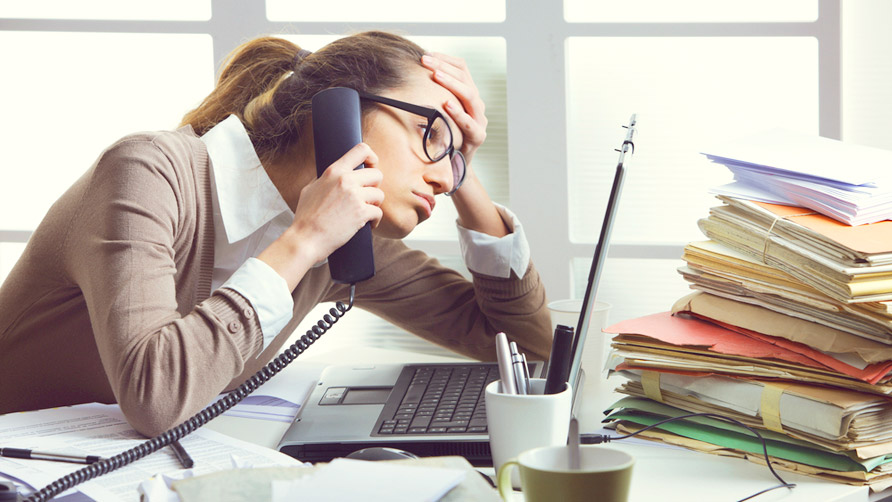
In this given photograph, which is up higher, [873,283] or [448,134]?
[448,134]

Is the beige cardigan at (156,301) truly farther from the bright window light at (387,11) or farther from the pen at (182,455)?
the bright window light at (387,11)

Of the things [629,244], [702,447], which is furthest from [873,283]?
[629,244]

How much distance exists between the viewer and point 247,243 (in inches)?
51.9

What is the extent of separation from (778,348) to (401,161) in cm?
57

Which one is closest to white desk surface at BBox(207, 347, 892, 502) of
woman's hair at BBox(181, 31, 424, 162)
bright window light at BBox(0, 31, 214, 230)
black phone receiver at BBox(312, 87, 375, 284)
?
black phone receiver at BBox(312, 87, 375, 284)

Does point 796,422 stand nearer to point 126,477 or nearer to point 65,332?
point 126,477

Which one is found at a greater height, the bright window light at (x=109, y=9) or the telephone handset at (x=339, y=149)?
the bright window light at (x=109, y=9)

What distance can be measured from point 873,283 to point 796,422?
16 centimetres

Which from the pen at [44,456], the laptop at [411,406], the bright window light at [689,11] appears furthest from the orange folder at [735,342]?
the bright window light at [689,11]

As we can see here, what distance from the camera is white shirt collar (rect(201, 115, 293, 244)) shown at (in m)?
1.27

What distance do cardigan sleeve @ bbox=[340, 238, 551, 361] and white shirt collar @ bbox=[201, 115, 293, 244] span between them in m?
0.32

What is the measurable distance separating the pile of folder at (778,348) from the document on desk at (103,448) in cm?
43

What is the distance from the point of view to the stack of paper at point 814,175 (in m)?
1.01

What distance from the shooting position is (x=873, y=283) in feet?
3.02
